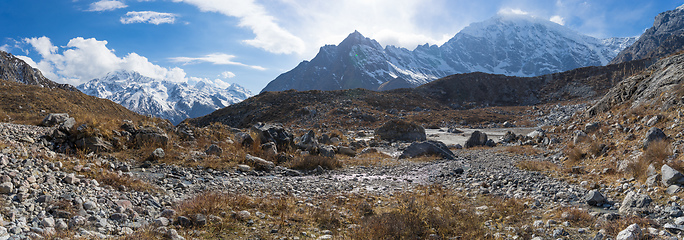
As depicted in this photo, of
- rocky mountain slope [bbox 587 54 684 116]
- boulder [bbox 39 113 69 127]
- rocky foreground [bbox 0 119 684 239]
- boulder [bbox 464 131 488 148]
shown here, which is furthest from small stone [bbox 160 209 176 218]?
boulder [bbox 464 131 488 148]

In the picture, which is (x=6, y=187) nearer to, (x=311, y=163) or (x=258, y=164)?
(x=258, y=164)

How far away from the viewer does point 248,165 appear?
13453 mm

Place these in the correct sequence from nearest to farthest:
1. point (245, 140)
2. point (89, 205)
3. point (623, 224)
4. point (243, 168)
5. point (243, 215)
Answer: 1. point (623, 224)
2. point (89, 205)
3. point (243, 215)
4. point (243, 168)
5. point (245, 140)

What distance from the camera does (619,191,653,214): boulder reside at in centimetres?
663

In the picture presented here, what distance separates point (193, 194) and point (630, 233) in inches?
395

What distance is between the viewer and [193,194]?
28.6 feet

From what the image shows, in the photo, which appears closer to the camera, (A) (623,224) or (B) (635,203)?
(A) (623,224)

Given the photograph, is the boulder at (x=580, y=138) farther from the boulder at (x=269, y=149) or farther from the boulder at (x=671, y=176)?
the boulder at (x=269, y=149)

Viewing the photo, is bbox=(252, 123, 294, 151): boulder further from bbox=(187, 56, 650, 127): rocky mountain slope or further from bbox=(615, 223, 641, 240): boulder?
bbox=(187, 56, 650, 127): rocky mountain slope

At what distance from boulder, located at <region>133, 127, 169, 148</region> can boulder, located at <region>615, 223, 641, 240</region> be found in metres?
15.4

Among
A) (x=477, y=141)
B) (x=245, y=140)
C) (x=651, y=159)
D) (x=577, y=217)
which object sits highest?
(x=245, y=140)

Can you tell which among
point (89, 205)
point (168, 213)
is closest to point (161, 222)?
point (168, 213)

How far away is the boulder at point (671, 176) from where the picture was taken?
7086mm

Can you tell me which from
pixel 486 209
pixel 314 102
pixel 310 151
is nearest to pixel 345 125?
pixel 314 102
